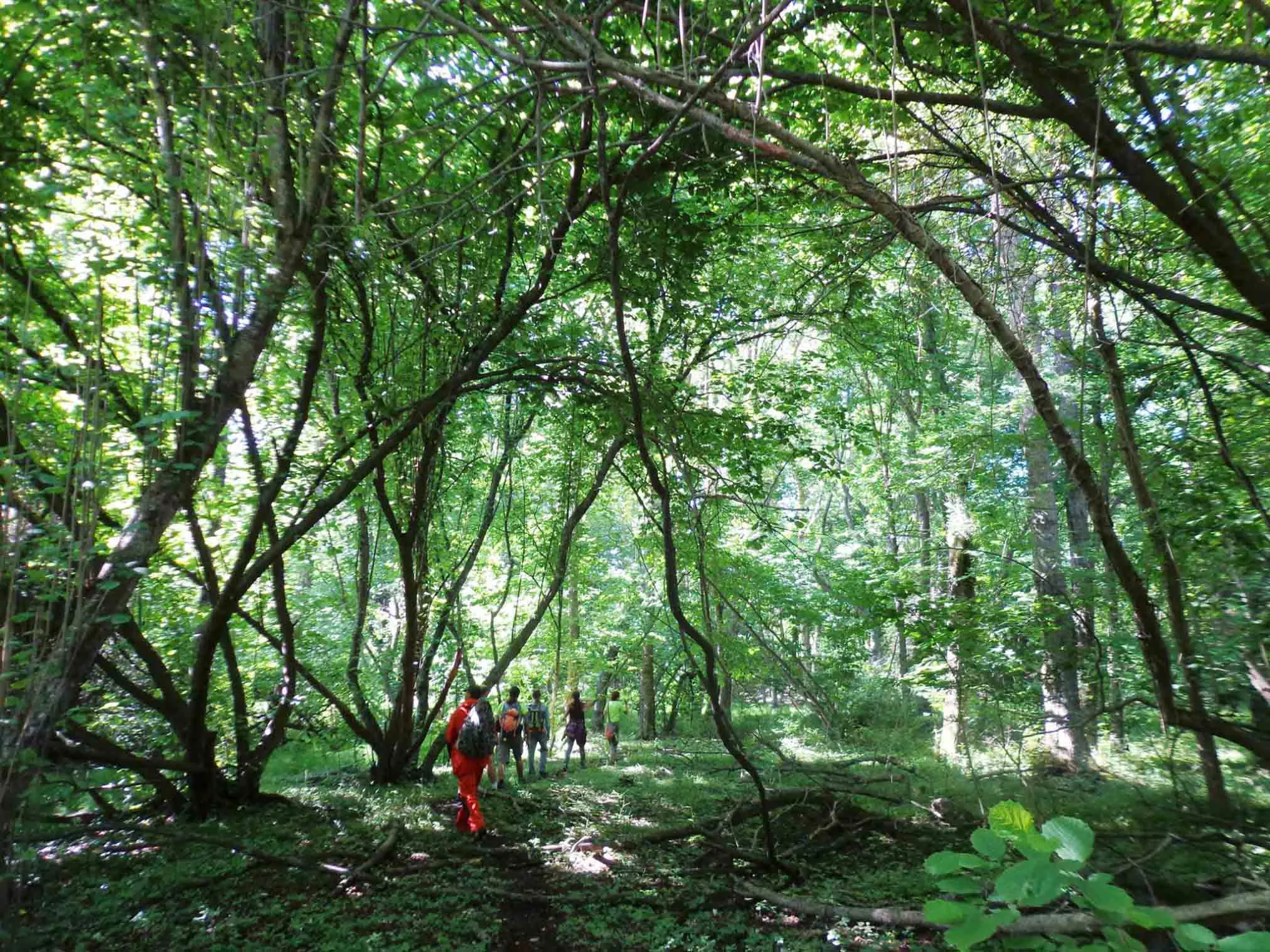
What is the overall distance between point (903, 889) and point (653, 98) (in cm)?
513

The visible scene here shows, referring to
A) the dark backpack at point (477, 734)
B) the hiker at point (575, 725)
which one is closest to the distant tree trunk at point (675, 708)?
the hiker at point (575, 725)

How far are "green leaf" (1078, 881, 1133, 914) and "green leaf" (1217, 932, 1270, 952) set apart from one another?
6.7 inches

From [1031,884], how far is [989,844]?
125 mm

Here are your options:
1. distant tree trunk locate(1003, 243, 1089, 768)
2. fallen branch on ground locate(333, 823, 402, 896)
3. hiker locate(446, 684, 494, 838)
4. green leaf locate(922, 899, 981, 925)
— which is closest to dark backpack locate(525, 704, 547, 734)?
hiker locate(446, 684, 494, 838)

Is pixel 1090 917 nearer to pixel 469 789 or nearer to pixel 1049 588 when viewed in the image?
pixel 1049 588

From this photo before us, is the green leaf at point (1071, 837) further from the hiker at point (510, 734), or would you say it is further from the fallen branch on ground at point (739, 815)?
the hiker at point (510, 734)

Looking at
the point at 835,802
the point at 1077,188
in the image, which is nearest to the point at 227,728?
the point at 835,802

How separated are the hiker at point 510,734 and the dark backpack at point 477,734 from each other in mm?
2177

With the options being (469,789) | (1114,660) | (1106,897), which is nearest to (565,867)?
(469,789)

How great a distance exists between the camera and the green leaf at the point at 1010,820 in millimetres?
1854

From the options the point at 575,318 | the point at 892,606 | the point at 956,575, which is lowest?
the point at 892,606

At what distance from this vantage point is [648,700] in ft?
53.5

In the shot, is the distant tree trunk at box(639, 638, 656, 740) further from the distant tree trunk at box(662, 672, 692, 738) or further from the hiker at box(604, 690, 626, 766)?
the hiker at box(604, 690, 626, 766)

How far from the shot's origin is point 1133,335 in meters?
5.65
